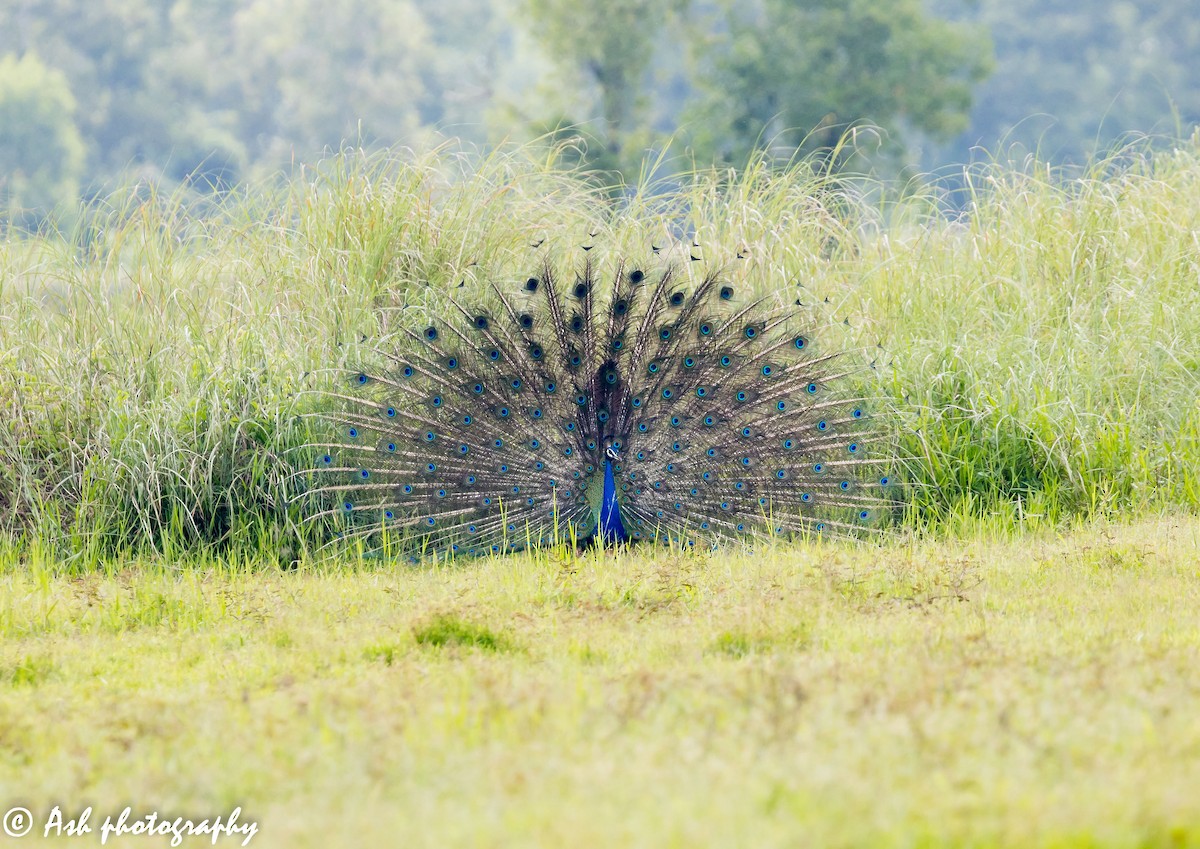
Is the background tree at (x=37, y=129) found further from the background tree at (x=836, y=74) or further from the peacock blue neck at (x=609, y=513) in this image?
the peacock blue neck at (x=609, y=513)

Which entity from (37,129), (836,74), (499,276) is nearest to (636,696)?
(499,276)

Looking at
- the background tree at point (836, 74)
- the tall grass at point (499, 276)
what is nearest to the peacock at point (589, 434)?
the tall grass at point (499, 276)

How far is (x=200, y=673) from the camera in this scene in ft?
16.8

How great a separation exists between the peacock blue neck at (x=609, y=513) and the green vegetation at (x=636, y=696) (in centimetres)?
14

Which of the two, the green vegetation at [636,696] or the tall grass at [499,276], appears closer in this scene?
the green vegetation at [636,696]

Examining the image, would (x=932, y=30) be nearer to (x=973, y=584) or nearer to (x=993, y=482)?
(x=993, y=482)

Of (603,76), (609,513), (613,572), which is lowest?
(613,572)

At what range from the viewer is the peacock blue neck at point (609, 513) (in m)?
7.19

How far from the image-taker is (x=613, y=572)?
667cm

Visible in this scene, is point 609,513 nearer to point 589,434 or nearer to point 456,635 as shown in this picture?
point 589,434

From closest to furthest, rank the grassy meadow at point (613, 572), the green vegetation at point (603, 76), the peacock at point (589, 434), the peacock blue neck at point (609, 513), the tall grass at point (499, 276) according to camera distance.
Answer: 1. the grassy meadow at point (613, 572)
2. the peacock blue neck at point (609, 513)
3. the peacock at point (589, 434)
4. the tall grass at point (499, 276)
5. the green vegetation at point (603, 76)

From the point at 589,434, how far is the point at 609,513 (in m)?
0.45

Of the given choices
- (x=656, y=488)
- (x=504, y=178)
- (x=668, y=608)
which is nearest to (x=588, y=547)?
(x=656, y=488)

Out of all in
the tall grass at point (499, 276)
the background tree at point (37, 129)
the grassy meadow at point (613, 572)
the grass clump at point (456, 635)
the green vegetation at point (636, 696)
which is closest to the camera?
the green vegetation at point (636, 696)
